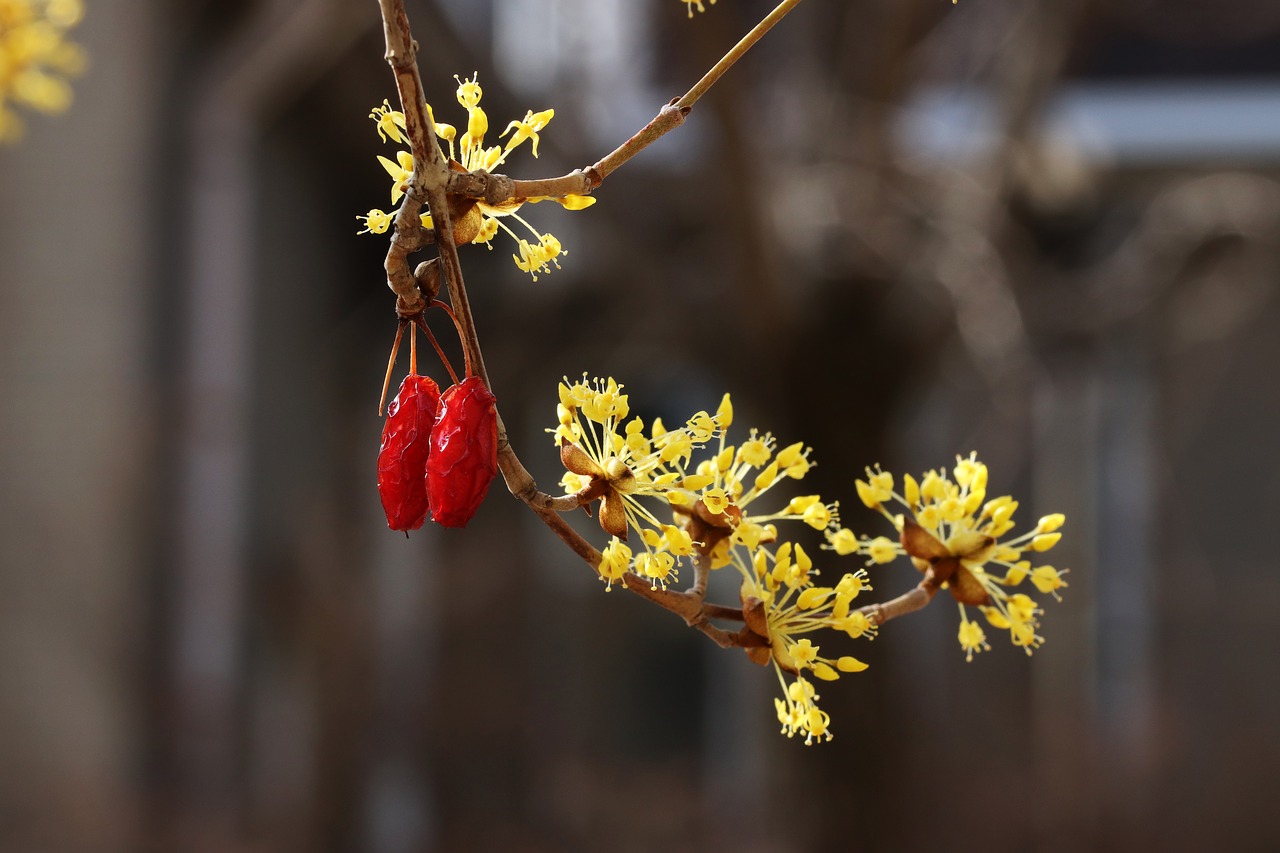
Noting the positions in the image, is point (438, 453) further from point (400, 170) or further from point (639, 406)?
point (639, 406)

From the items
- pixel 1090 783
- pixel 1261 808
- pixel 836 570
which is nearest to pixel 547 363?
pixel 836 570

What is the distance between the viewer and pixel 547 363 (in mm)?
3395

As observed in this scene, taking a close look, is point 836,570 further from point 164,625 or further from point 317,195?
point 317,195

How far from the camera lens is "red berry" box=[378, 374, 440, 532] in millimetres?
469

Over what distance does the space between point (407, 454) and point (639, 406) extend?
4473mm

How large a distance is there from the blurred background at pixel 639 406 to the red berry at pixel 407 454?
4.30 ft

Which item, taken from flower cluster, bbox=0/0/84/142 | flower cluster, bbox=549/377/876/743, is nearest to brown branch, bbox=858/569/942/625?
flower cluster, bbox=549/377/876/743

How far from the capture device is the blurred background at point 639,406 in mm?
2441

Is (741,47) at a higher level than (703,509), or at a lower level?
higher

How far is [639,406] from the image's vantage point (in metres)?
4.95

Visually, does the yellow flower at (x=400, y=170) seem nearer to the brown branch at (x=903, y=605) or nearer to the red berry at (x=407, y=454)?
the red berry at (x=407, y=454)

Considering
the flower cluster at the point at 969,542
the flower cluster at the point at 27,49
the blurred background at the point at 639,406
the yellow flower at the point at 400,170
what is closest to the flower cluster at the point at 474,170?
the yellow flower at the point at 400,170

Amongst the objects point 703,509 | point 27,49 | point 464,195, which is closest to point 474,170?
point 464,195

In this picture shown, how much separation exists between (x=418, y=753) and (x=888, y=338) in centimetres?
225
